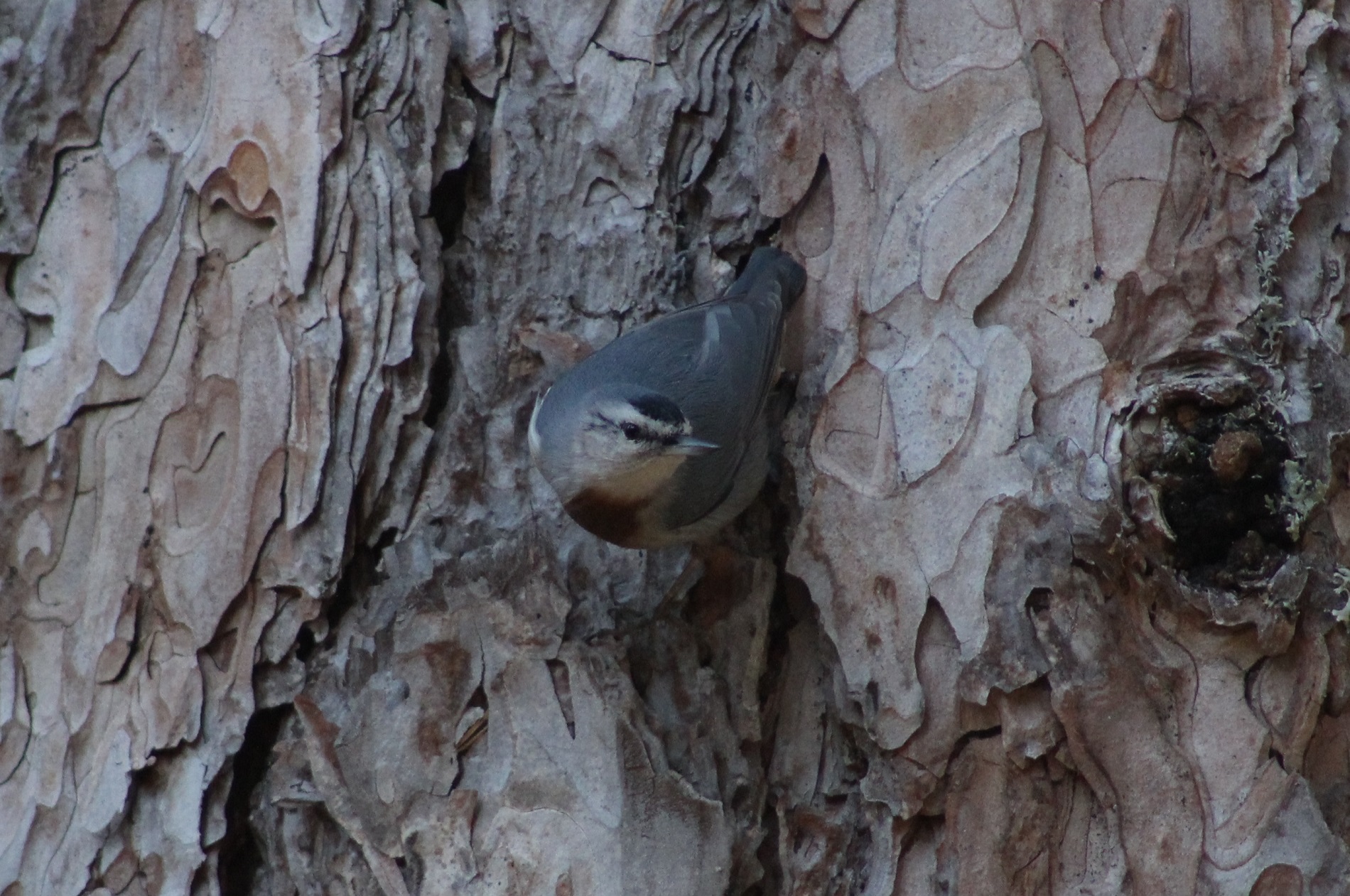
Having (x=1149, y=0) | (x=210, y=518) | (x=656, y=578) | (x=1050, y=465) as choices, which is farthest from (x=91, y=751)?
(x=1149, y=0)

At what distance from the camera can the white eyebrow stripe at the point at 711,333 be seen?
2.49 m

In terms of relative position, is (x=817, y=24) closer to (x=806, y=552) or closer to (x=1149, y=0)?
(x=1149, y=0)

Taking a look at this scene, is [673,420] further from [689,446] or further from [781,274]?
[781,274]

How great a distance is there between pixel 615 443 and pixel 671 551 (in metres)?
0.25

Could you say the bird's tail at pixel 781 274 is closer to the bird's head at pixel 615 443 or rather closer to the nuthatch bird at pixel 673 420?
the nuthatch bird at pixel 673 420

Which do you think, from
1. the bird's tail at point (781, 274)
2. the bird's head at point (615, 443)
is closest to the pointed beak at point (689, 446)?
the bird's head at point (615, 443)

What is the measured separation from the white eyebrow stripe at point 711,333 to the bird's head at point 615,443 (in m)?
0.12

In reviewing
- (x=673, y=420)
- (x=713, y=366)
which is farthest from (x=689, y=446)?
(x=713, y=366)

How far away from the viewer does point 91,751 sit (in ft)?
7.38

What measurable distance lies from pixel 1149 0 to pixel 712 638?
1.32 m

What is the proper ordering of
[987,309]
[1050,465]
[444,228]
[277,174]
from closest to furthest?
[1050,465], [987,309], [277,174], [444,228]

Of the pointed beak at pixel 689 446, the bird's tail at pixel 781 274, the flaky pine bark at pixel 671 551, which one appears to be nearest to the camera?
the flaky pine bark at pixel 671 551

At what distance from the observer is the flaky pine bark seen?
6.38 ft

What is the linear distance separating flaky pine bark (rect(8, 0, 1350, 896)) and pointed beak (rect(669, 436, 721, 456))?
0.16 metres
